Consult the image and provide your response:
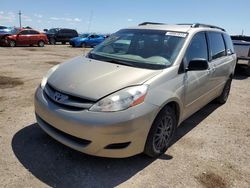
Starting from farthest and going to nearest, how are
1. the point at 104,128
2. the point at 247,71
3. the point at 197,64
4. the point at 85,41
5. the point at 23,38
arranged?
the point at 85,41
the point at 23,38
the point at 247,71
the point at 197,64
the point at 104,128

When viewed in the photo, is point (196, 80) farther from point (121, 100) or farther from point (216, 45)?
point (121, 100)

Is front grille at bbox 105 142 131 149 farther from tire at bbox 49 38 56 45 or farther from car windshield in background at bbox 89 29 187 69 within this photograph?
tire at bbox 49 38 56 45

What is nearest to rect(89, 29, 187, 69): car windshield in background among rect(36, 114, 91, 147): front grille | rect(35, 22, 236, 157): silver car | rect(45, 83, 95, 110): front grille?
rect(35, 22, 236, 157): silver car

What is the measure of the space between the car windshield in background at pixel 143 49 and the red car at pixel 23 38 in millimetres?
18696

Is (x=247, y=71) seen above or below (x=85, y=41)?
above

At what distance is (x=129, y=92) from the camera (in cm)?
292

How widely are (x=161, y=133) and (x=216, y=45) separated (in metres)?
2.60

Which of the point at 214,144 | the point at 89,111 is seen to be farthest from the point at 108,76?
the point at 214,144

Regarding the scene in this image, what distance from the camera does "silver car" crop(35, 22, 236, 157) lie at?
281 cm

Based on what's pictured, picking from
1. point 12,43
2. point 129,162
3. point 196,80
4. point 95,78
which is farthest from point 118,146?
point 12,43

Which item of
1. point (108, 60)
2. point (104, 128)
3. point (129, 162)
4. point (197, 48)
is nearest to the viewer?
point (104, 128)

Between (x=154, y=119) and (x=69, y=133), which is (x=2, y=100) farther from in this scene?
(x=154, y=119)

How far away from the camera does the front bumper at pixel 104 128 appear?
2754mm

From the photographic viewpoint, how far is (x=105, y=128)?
9.00 feet
